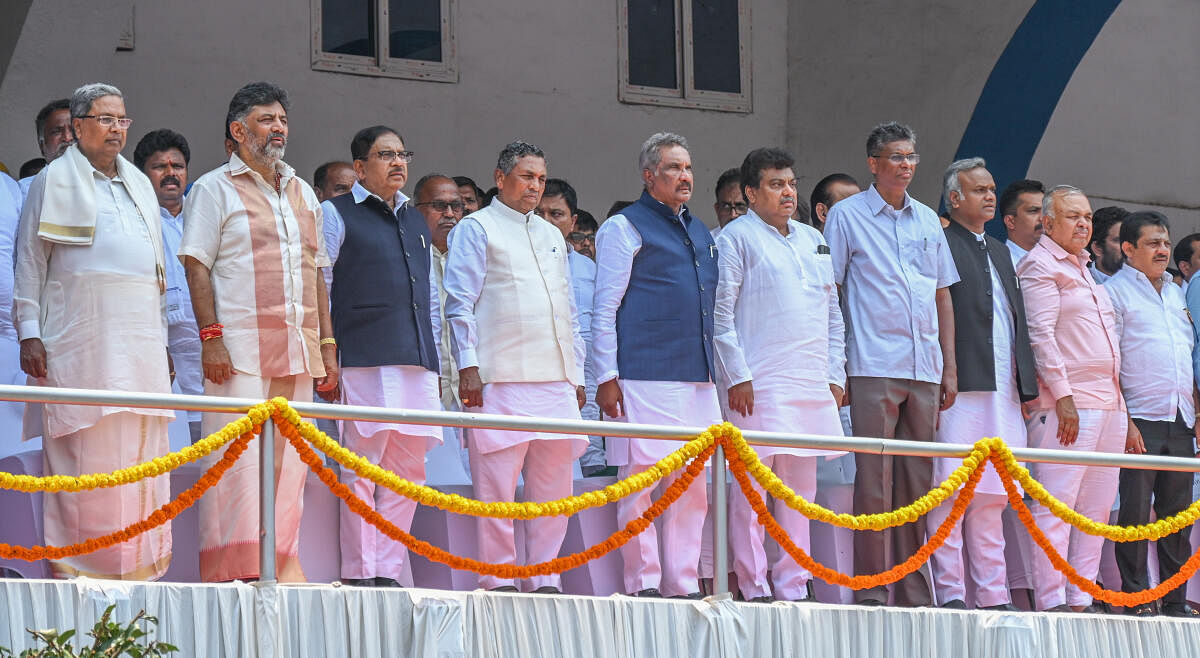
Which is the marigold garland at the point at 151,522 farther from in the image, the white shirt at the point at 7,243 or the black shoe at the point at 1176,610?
the black shoe at the point at 1176,610

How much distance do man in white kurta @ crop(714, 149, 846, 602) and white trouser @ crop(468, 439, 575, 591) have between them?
83cm

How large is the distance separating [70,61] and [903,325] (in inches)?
199

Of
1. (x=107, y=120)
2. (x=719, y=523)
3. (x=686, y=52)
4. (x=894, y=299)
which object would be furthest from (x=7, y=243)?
(x=686, y=52)

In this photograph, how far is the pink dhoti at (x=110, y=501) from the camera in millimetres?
5344

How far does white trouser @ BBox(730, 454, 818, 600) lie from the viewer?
6.07 metres

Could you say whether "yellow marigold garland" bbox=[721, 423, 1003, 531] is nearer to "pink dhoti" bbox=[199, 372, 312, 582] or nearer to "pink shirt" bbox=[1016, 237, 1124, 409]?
"pink shirt" bbox=[1016, 237, 1124, 409]

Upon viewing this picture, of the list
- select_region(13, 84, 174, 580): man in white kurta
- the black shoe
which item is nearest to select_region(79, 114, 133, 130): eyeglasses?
select_region(13, 84, 174, 580): man in white kurta

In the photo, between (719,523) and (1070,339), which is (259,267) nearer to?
(719,523)

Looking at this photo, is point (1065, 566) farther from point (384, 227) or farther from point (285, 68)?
point (285, 68)

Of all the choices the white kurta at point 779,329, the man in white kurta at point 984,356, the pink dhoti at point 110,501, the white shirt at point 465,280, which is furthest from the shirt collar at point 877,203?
the pink dhoti at point 110,501

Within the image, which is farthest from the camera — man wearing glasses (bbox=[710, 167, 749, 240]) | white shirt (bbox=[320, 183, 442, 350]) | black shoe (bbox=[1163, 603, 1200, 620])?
man wearing glasses (bbox=[710, 167, 749, 240])

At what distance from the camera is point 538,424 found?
571 centimetres

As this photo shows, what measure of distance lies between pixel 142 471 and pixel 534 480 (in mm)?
1546

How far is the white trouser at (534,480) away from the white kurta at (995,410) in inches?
66.1
